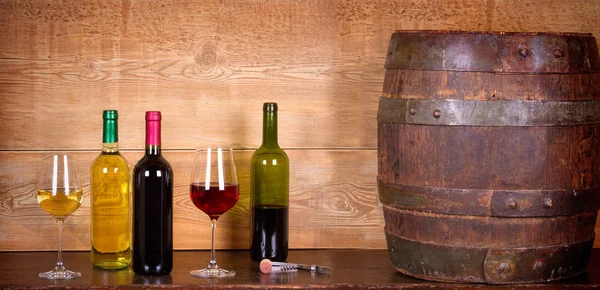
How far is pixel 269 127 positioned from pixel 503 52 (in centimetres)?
51

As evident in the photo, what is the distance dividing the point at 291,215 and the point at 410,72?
516mm

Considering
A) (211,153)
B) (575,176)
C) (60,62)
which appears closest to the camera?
(575,176)

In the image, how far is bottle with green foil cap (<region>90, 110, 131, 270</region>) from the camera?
174cm

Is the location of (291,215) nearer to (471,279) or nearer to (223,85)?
(223,85)

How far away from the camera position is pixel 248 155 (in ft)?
6.45

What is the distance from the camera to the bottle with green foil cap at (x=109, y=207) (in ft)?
5.70

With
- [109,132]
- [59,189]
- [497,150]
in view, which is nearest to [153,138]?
[109,132]

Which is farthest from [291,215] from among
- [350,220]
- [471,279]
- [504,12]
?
[504,12]

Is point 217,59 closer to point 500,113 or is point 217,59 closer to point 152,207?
point 152,207

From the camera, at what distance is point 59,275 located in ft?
5.41

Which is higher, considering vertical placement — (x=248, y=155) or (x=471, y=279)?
(x=248, y=155)

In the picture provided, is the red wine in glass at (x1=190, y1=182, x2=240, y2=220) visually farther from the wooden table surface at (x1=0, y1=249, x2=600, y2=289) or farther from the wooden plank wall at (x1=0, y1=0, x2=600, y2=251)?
the wooden plank wall at (x1=0, y1=0, x2=600, y2=251)

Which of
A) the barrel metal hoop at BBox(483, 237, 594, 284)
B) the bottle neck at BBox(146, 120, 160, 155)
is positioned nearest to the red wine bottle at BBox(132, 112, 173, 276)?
the bottle neck at BBox(146, 120, 160, 155)

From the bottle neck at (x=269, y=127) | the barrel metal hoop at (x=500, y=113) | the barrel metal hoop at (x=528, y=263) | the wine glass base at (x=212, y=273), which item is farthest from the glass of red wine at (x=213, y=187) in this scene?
the barrel metal hoop at (x=528, y=263)
